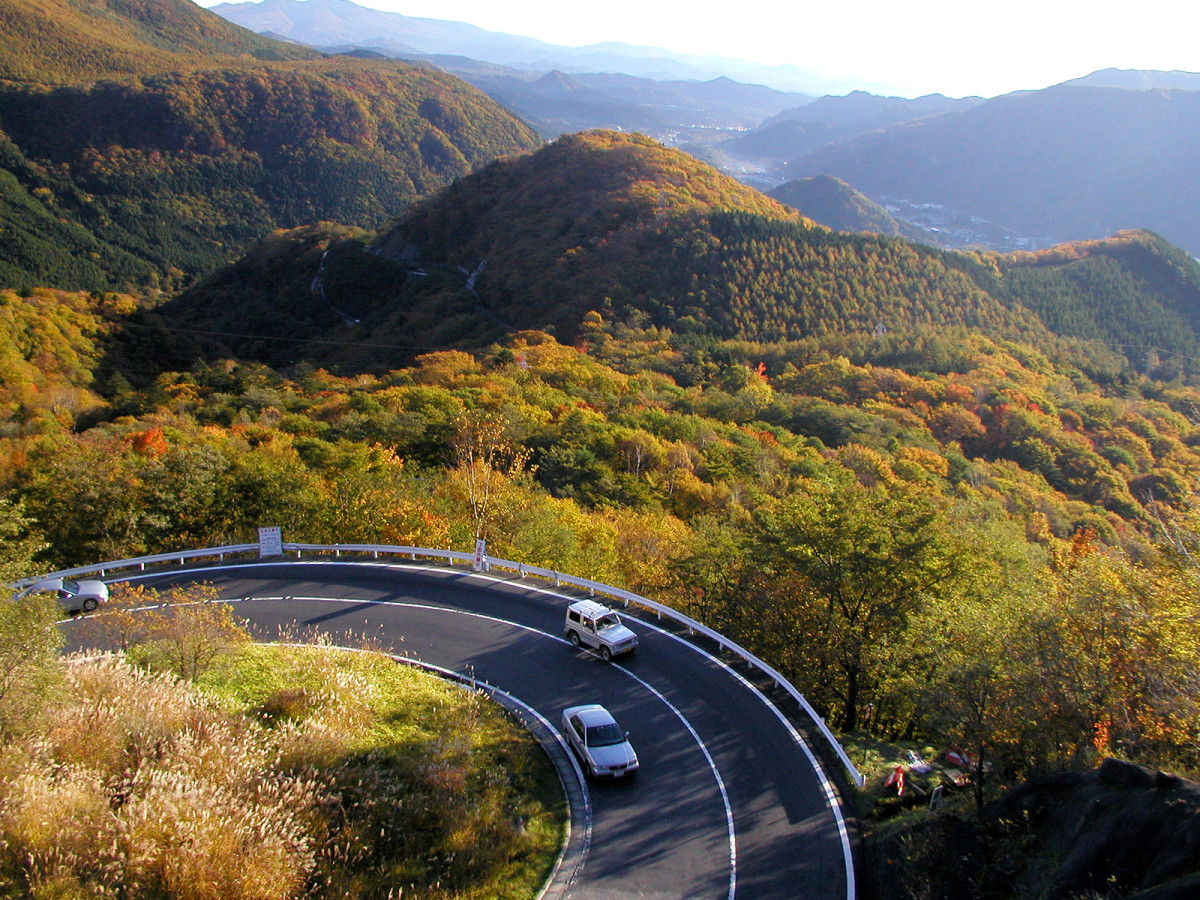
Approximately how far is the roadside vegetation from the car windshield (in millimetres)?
1323

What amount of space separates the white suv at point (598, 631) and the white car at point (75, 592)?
15030 millimetres

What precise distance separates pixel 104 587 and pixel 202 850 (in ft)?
51.6

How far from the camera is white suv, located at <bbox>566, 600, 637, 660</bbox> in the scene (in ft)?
72.6

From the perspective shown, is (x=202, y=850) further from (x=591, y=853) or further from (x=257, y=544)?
(x=257, y=544)

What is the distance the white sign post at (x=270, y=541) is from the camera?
29172 millimetres

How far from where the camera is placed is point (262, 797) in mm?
13703

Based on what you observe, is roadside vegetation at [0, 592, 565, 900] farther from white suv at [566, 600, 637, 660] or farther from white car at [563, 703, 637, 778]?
white suv at [566, 600, 637, 660]

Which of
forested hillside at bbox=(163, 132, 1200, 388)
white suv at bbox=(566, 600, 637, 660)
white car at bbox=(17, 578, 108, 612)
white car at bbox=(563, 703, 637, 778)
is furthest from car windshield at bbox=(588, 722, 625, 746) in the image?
forested hillside at bbox=(163, 132, 1200, 388)

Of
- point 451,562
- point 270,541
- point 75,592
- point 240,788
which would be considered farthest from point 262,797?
point 270,541

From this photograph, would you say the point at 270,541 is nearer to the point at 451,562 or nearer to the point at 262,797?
the point at 451,562

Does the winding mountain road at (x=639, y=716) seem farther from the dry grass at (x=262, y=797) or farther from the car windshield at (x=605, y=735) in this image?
the dry grass at (x=262, y=797)

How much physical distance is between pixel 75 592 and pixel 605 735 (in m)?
18.2

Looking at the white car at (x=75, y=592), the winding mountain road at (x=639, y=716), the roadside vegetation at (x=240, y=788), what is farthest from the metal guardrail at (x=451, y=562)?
the roadside vegetation at (x=240, y=788)

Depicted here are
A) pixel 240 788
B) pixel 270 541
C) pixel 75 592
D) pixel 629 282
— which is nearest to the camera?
pixel 240 788
